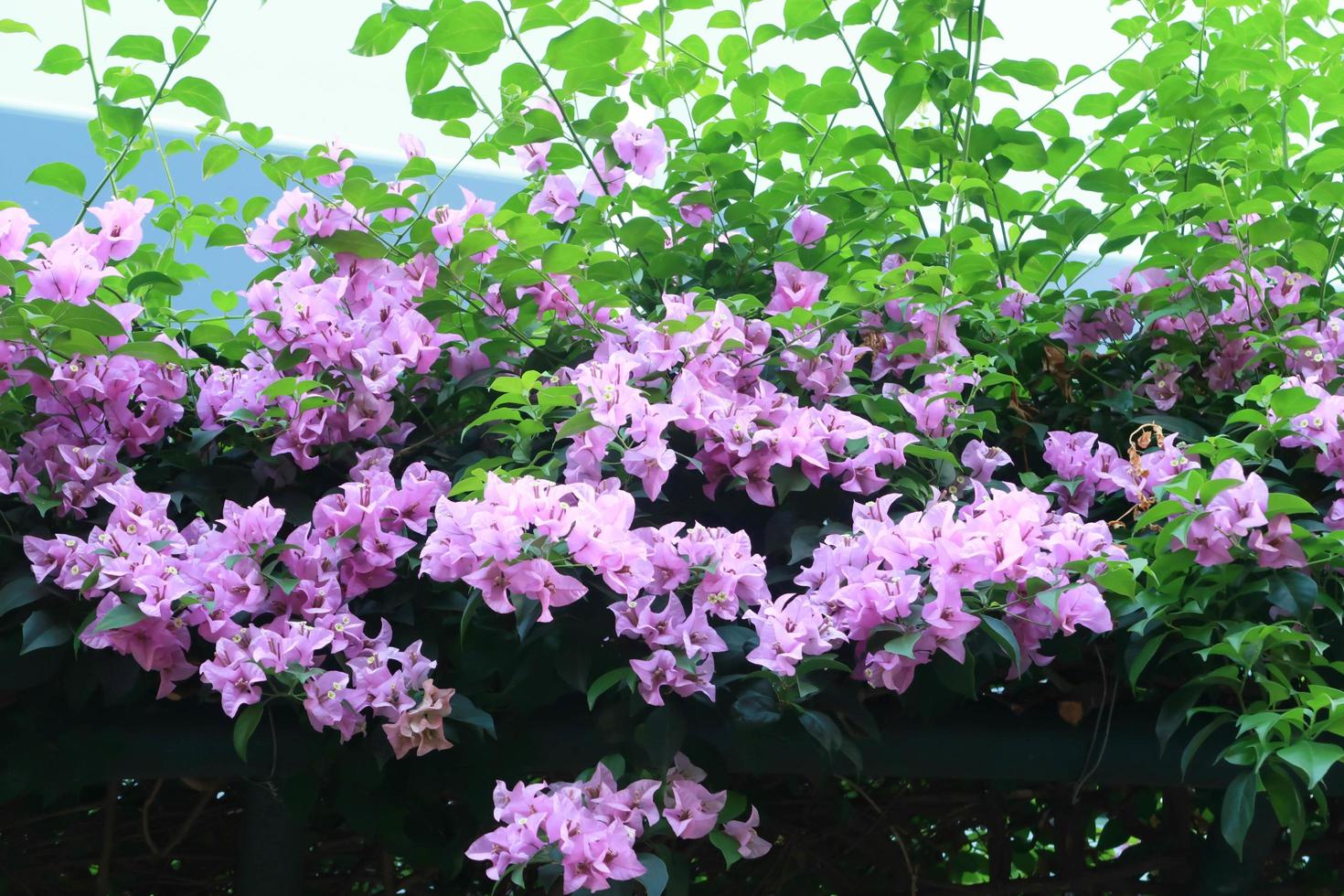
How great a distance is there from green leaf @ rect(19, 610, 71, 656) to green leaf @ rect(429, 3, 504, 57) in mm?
640

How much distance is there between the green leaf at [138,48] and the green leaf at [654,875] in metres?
0.96

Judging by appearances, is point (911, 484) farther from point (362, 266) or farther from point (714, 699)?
point (362, 266)

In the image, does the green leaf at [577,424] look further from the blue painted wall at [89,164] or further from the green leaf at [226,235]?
the blue painted wall at [89,164]

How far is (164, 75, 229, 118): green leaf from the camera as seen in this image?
4.39 feet

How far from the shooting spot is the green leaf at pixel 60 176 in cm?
134

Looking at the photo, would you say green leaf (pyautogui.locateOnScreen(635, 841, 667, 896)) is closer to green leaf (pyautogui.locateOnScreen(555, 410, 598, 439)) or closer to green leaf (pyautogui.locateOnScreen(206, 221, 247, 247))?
green leaf (pyautogui.locateOnScreen(555, 410, 598, 439))

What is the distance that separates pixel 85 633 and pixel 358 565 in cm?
22

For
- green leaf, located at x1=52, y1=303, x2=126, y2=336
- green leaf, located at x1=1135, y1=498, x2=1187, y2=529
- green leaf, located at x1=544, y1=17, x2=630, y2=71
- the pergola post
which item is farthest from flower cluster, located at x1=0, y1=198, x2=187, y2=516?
green leaf, located at x1=1135, y1=498, x2=1187, y2=529

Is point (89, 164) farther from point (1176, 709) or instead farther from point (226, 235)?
point (1176, 709)

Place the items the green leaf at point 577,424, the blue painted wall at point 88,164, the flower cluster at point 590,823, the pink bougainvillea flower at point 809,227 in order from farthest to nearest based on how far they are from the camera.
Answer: the blue painted wall at point 88,164
the pink bougainvillea flower at point 809,227
the green leaf at point 577,424
the flower cluster at point 590,823

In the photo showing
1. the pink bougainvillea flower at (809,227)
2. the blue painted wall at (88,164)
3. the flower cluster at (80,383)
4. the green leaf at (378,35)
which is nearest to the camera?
the flower cluster at (80,383)

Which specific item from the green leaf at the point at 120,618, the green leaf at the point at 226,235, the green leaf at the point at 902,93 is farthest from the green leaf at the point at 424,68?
the green leaf at the point at 120,618

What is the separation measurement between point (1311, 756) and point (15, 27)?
1.44 meters

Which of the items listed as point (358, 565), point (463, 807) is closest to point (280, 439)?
point (358, 565)
